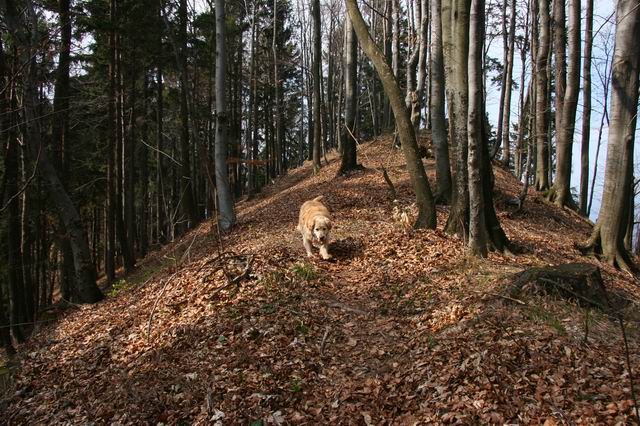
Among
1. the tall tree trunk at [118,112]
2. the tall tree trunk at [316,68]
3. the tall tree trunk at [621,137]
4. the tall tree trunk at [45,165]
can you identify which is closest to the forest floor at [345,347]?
the tall tree trunk at [621,137]

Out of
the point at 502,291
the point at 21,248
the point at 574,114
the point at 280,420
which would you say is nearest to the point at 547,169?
the point at 574,114

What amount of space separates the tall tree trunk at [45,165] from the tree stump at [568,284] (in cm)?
968

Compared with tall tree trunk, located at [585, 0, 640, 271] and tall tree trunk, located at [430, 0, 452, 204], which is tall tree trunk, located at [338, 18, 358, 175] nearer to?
tall tree trunk, located at [430, 0, 452, 204]

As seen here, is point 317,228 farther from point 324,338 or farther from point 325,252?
point 324,338

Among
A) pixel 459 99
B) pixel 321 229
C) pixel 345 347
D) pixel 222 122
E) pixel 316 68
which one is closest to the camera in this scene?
pixel 345 347

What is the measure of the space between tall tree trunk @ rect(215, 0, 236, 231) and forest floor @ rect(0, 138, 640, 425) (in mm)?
3439

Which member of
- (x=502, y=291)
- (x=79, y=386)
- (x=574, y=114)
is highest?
(x=574, y=114)

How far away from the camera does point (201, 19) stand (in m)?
21.5

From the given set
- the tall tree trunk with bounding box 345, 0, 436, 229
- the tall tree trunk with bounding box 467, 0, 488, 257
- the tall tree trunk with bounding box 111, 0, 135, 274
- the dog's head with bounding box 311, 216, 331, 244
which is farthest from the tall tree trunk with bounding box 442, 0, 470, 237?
the tall tree trunk with bounding box 111, 0, 135, 274

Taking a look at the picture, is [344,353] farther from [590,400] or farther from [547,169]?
[547,169]

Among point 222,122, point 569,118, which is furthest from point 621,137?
point 222,122

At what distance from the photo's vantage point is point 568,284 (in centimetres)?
555

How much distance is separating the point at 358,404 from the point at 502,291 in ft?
8.63

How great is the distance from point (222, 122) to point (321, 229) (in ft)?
19.6
